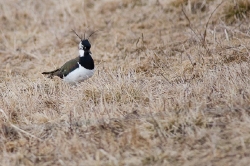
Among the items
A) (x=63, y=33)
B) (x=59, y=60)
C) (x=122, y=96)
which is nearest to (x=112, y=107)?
(x=122, y=96)

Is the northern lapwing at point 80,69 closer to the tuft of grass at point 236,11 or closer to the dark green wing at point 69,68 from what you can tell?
the dark green wing at point 69,68

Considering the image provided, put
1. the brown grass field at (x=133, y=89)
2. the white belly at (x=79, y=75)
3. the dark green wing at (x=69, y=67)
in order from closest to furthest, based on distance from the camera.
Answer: the brown grass field at (x=133, y=89) → the white belly at (x=79, y=75) → the dark green wing at (x=69, y=67)

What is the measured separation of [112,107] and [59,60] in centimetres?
325

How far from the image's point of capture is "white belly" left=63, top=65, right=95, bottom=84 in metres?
6.66

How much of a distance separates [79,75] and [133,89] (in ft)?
3.36

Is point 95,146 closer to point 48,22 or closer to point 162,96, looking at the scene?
point 162,96

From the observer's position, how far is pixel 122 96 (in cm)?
581

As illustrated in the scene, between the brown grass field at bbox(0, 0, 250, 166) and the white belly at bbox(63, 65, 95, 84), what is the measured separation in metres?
0.11

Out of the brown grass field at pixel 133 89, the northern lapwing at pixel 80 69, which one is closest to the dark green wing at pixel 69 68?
the northern lapwing at pixel 80 69

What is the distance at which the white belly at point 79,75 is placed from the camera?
21.9 ft

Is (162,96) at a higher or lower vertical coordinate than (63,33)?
lower

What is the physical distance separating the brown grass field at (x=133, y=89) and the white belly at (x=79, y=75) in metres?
0.11

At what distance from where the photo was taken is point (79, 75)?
Result: 6.68 m

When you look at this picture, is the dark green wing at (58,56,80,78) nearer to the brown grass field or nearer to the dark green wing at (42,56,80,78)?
the dark green wing at (42,56,80,78)
